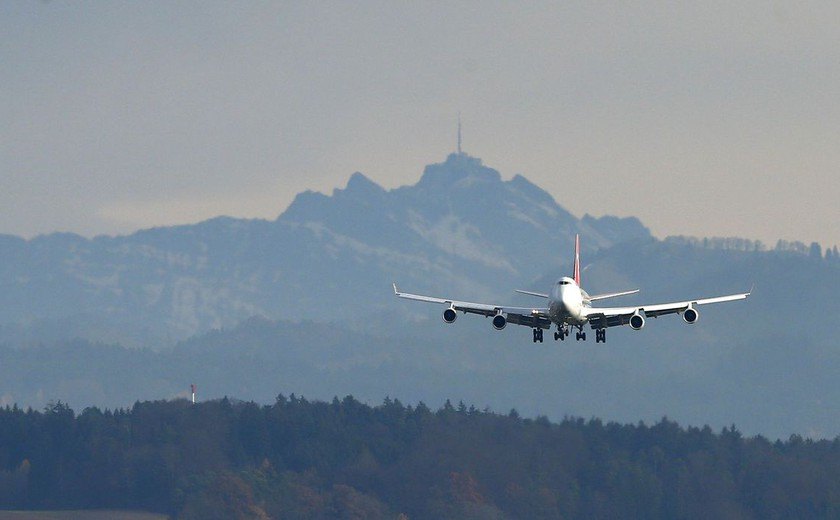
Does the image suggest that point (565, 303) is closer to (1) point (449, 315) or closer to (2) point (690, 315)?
(1) point (449, 315)

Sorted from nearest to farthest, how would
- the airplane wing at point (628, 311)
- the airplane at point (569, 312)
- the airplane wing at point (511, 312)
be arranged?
Answer: 1. the airplane at point (569, 312)
2. the airplane wing at point (628, 311)
3. the airplane wing at point (511, 312)

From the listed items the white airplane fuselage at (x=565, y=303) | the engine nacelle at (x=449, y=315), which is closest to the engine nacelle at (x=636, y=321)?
the white airplane fuselage at (x=565, y=303)

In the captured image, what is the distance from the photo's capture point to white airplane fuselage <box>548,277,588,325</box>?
410 ft

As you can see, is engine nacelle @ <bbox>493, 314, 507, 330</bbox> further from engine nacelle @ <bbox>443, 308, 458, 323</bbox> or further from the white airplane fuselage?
the white airplane fuselage

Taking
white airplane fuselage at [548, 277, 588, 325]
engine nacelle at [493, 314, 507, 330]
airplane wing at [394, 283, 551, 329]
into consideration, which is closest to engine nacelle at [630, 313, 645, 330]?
white airplane fuselage at [548, 277, 588, 325]

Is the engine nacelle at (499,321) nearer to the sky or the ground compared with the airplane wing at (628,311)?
nearer to the ground

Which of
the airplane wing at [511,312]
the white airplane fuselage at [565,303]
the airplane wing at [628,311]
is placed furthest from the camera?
the airplane wing at [511,312]

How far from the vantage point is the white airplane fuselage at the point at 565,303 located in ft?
410

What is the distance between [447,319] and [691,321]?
1945 centimetres

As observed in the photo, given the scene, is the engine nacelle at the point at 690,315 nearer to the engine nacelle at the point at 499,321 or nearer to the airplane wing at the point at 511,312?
the airplane wing at the point at 511,312

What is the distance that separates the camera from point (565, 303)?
124750 mm

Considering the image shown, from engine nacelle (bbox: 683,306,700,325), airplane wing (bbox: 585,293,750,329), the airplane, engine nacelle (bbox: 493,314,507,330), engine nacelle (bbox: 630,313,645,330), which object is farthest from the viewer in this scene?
engine nacelle (bbox: 493,314,507,330)

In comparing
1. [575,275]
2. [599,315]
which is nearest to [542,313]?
[599,315]

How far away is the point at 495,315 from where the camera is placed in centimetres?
13550
